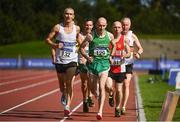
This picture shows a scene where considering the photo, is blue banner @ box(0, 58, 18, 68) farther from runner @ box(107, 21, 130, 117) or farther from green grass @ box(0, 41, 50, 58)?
runner @ box(107, 21, 130, 117)

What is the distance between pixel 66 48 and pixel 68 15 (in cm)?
69

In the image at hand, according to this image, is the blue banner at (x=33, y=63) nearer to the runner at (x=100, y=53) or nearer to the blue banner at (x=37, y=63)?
the blue banner at (x=37, y=63)

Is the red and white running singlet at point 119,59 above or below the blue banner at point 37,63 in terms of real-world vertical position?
above

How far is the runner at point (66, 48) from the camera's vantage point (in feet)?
43.3

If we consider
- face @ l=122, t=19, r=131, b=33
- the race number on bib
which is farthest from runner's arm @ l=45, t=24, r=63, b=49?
face @ l=122, t=19, r=131, b=33

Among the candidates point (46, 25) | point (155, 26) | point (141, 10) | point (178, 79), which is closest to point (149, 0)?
point (141, 10)

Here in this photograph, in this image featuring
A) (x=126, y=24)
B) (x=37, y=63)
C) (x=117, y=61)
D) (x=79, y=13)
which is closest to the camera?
(x=117, y=61)

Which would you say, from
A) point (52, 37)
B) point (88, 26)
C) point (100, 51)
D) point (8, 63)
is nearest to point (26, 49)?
point (8, 63)

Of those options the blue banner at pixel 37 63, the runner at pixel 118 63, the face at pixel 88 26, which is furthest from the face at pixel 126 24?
the blue banner at pixel 37 63

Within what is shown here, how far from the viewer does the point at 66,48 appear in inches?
520

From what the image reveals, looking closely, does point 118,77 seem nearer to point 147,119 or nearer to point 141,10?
point 147,119

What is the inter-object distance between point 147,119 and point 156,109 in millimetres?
2469

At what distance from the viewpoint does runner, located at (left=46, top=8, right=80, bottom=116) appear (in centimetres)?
1320

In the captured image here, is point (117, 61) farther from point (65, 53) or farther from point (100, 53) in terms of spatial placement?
point (65, 53)
